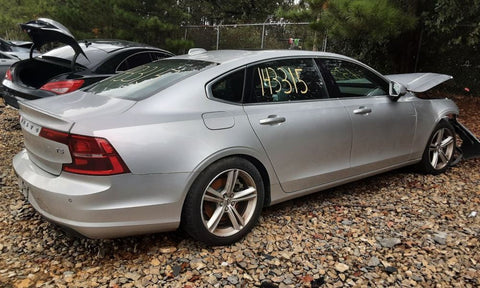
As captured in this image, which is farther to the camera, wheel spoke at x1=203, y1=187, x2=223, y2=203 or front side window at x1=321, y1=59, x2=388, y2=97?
front side window at x1=321, y1=59, x2=388, y2=97

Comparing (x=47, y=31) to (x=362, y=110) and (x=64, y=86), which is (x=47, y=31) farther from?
(x=362, y=110)

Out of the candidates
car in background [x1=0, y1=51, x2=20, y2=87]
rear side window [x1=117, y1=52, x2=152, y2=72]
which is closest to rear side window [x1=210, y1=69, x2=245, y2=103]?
rear side window [x1=117, y1=52, x2=152, y2=72]

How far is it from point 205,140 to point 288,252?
1.07 metres

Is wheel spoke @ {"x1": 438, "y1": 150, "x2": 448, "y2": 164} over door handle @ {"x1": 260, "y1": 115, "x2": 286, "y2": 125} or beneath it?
beneath

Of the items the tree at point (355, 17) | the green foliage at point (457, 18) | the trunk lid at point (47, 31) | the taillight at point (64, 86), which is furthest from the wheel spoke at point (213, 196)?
the green foliage at point (457, 18)

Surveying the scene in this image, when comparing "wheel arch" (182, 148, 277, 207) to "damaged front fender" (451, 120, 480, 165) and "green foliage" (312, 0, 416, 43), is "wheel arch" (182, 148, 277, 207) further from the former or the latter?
"green foliage" (312, 0, 416, 43)

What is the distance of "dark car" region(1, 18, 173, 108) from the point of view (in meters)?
4.72

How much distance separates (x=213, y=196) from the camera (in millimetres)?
2730

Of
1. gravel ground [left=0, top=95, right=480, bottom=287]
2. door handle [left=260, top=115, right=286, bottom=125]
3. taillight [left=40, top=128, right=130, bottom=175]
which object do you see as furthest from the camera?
door handle [left=260, top=115, right=286, bottom=125]

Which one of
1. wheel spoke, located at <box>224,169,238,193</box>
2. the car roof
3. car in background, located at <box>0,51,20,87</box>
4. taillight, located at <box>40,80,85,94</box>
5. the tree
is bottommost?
car in background, located at <box>0,51,20,87</box>

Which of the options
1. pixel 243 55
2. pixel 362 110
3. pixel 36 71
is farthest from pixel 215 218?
pixel 36 71

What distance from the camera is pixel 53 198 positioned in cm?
238

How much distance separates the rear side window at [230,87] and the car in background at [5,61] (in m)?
7.83

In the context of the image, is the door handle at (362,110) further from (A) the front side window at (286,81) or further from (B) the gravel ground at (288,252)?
(B) the gravel ground at (288,252)
